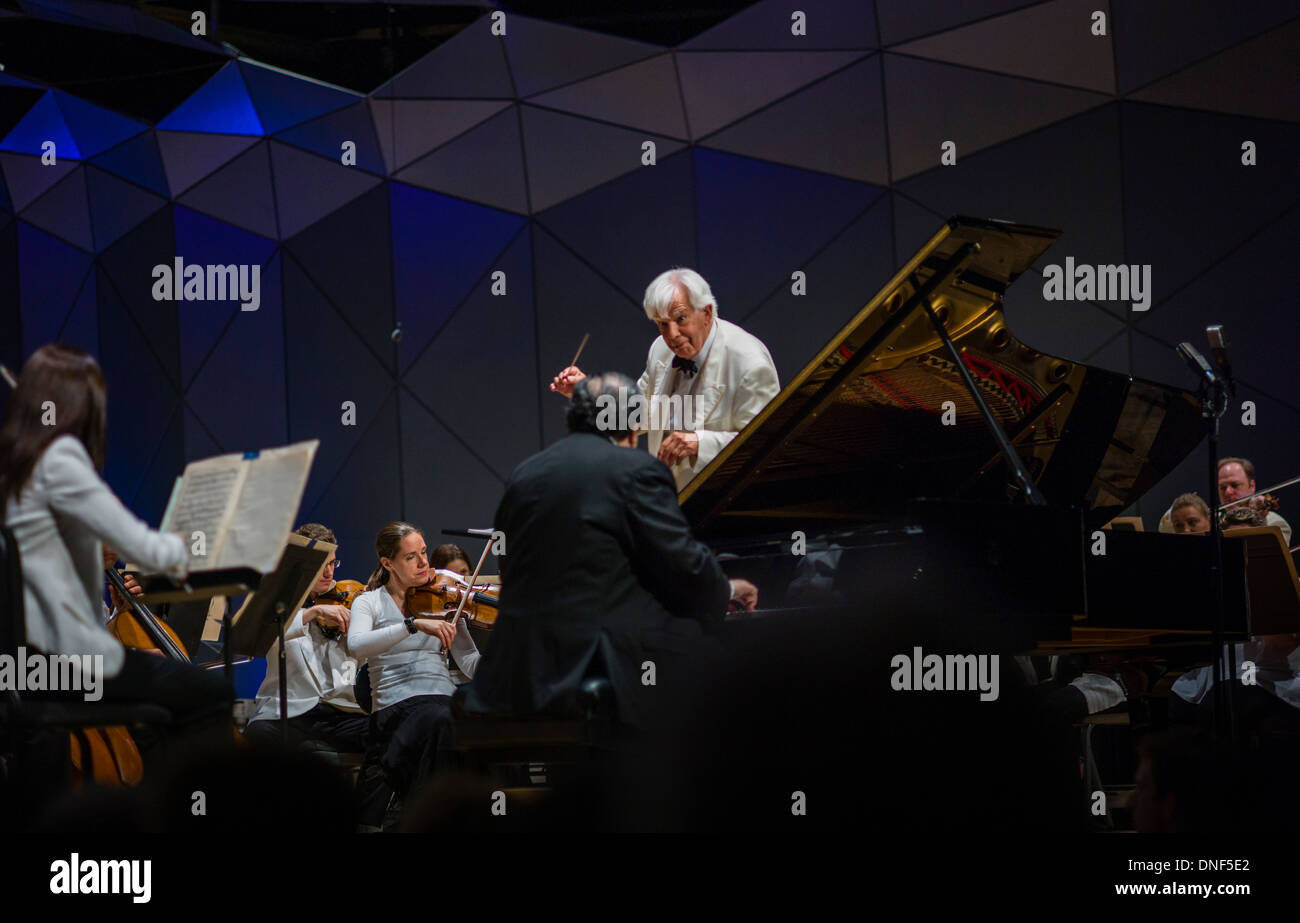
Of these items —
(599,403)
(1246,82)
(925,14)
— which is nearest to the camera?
(599,403)

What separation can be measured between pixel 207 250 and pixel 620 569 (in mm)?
6072

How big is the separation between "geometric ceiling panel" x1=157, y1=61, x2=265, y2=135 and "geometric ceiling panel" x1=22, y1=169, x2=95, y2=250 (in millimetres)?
686

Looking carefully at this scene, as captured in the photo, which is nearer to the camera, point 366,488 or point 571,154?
point 571,154

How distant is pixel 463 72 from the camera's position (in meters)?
8.30

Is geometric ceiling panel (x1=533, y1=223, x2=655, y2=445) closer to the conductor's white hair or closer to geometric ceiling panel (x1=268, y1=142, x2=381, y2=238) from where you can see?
geometric ceiling panel (x1=268, y1=142, x2=381, y2=238)

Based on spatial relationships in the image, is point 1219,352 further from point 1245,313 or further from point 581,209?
point 581,209

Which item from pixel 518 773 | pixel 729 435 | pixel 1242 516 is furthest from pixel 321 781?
pixel 1242 516

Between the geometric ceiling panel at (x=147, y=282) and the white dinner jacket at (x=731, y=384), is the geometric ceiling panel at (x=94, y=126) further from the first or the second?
the white dinner jacket at (x=731, y=384)

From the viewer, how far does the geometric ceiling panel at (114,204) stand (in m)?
8.67

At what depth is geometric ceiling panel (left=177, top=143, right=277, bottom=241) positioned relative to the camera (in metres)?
8.64

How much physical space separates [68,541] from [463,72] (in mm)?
6188

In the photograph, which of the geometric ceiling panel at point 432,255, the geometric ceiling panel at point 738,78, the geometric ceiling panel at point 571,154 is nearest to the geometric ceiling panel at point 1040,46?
the geometric ceiling panel at point 738,78

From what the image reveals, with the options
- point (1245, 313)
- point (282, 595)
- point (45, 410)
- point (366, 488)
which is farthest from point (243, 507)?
point (1245, 313)

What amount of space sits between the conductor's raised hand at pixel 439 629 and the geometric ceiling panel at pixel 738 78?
4145 mm
